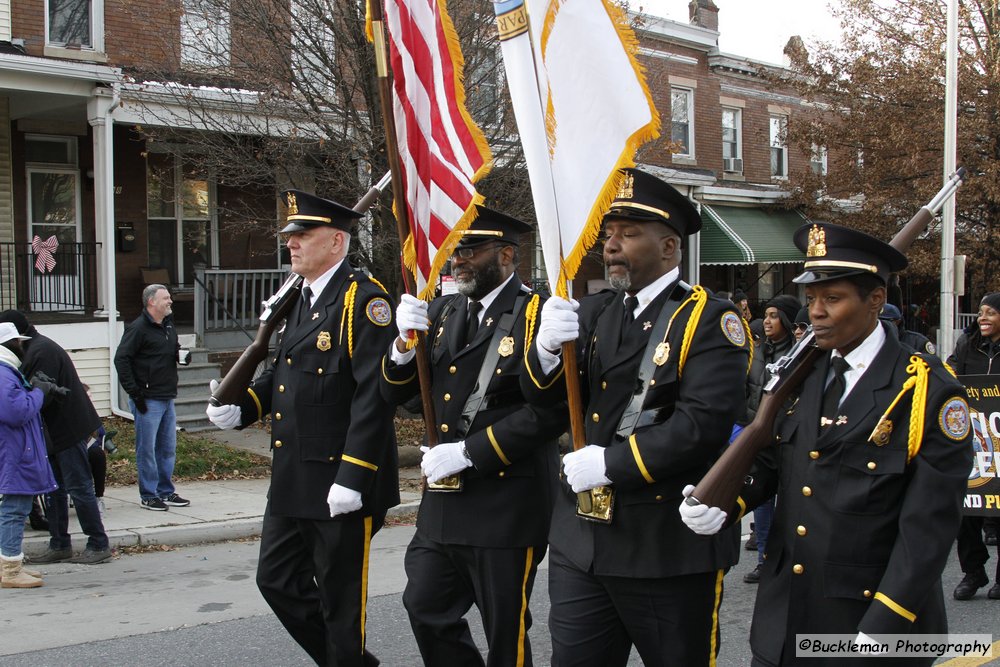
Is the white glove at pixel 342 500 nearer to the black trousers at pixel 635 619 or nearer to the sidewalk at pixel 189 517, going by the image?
the black trousers at pixel 635 619

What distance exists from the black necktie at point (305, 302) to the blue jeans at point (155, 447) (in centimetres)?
507

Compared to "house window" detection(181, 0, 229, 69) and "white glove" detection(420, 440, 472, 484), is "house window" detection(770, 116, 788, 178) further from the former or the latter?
"white glove" detection(420, 440, 472, 484)

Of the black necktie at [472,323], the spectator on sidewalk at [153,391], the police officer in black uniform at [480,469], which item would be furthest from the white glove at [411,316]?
the spectator on sidewalk at [153,391]

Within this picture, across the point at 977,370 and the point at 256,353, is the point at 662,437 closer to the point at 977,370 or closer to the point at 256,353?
the point at 256,353

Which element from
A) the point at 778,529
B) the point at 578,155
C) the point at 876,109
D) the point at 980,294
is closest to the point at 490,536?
the point at 778,529

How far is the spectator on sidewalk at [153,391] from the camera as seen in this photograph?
9.46 meters

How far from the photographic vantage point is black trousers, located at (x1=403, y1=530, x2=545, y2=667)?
4.20m

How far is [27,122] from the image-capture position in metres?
14.8

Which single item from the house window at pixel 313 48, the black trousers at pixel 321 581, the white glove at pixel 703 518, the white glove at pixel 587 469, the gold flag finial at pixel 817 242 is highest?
the house window at pixel 313 48

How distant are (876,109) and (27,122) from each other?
52.0 ft

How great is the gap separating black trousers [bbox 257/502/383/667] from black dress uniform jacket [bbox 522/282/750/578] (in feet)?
3.87

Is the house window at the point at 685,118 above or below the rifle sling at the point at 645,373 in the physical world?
above

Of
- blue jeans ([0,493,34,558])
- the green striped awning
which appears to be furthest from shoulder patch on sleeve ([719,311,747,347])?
the green striped awning

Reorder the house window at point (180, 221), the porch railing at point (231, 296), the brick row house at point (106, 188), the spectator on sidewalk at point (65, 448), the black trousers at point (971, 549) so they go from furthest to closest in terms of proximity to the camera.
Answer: the house window at point (180, 221), the porch railing at point (231, 296), the brick row house at point (106, 188), the spectator on sidewalk at point (65, 448), the black trousers at point (971, 549)
